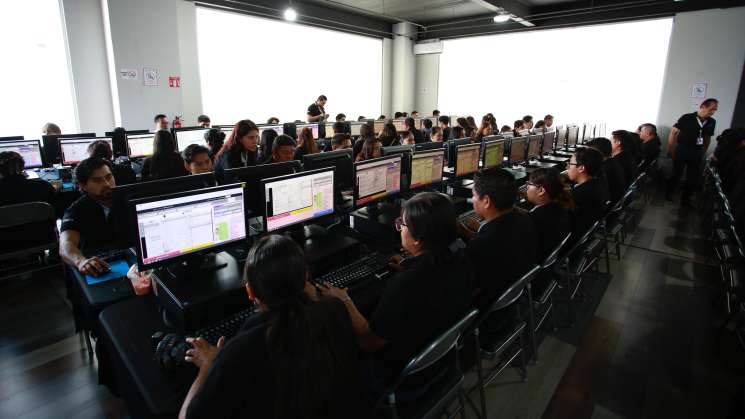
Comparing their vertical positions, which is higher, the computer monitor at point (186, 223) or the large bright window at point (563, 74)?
the large bright window at point (563, 74)

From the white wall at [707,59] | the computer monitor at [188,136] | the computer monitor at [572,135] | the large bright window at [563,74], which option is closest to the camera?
the computer monitor at [188,136]

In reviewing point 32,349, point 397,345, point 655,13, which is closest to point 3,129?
point 32,349

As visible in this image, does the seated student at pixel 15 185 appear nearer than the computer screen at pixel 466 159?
Yes

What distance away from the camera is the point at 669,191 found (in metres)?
6.60

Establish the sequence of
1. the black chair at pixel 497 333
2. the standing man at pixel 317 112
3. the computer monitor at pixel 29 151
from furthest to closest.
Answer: the standing man at pixel 317 112 < the computer monitor at pixel 29 151 < the black chair at pixel 497 333

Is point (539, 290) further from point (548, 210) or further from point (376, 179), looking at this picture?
point (376, 179)

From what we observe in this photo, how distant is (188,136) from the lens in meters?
5.25

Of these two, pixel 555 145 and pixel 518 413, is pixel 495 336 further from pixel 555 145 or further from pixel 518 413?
pixel 555 145

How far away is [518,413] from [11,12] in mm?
7463

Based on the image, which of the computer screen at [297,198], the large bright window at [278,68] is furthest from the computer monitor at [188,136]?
the computer screen at [297,198]

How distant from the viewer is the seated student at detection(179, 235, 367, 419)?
0.91 metres

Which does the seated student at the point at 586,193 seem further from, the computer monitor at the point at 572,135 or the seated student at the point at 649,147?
the computer monitor at the point at 572,135

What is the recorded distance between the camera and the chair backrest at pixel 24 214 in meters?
2.88

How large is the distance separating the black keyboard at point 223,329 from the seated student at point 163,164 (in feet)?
7.75
